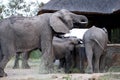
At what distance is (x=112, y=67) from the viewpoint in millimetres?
7500

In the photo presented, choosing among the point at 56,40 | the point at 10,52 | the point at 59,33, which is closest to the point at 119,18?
the point at 56,40

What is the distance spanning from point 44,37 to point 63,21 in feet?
1.89

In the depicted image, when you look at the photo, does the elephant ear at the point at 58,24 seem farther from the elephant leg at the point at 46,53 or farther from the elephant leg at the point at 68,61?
the elephant leg at the point at 68,61

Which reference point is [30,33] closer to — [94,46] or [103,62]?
[94,46]

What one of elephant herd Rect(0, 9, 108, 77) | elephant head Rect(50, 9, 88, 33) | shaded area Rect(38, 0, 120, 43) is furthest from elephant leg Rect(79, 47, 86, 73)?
shaded area Rect(38, 0, 120, 43)

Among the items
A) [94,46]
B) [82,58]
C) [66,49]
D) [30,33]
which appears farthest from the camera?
[66,49]

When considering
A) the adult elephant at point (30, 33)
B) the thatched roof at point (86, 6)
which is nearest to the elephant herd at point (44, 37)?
the adult elephant at point (30, 33)

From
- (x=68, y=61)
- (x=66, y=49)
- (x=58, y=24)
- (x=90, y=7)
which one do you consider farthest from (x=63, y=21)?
(x=90, y=7)

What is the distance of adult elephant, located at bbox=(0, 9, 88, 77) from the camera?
6402 millimetres

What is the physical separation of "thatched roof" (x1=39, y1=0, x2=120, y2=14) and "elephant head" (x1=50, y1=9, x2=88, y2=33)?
277cm

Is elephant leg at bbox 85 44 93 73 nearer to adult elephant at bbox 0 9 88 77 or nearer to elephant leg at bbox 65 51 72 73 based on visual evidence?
adult elephant at bbox 0 9 88 77

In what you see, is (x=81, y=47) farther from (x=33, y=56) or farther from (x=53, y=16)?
(x=33, y=56)

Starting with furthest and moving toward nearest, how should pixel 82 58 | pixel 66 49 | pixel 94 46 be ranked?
pixel 66 49, pixel 82 58, pixel 94 46

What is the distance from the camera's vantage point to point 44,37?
22.1 ft
